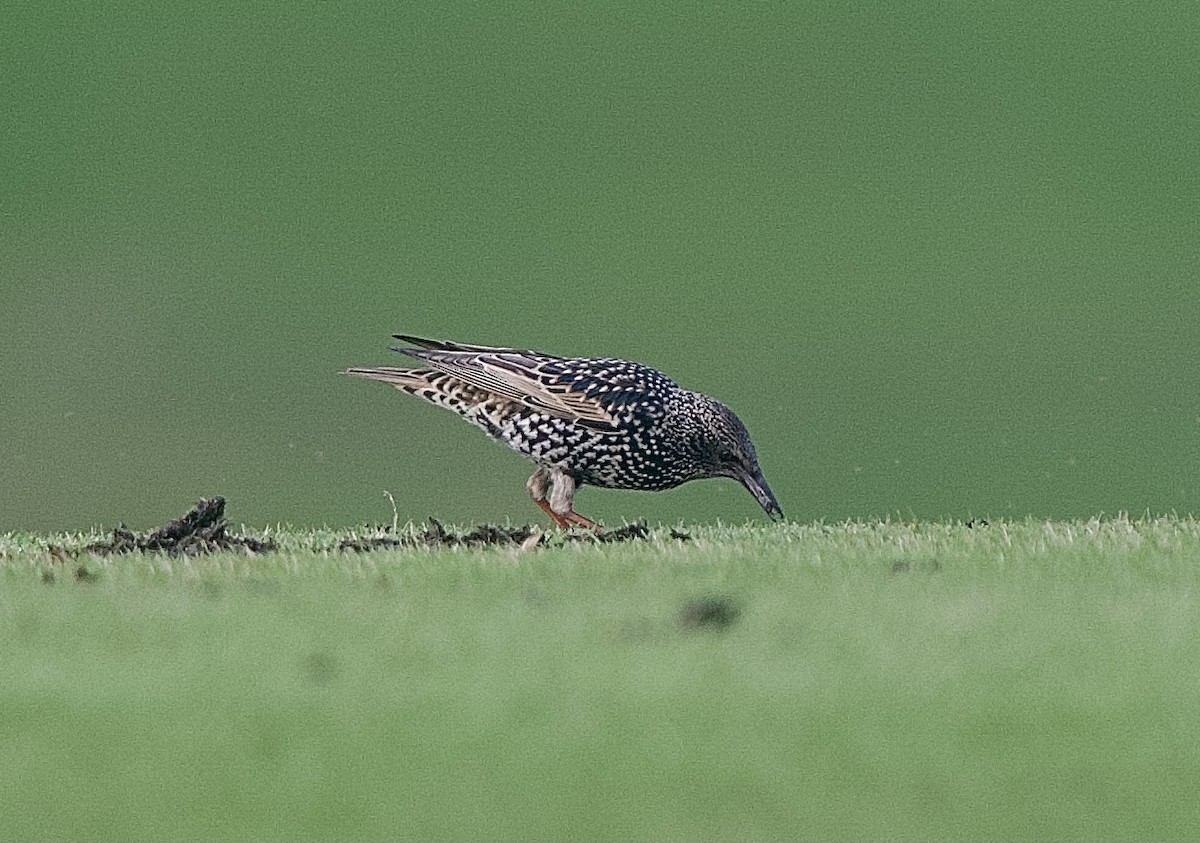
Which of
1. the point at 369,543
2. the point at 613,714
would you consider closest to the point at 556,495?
the point at 369,543

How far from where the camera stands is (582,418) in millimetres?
15172

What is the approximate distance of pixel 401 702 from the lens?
7.97 m

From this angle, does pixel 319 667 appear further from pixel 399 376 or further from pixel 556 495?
pixel 399 376

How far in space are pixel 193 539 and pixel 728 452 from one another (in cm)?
421

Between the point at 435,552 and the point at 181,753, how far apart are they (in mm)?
4715

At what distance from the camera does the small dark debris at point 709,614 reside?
30.4 ft

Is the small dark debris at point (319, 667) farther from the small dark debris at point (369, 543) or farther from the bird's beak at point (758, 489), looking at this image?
the bird's beak at point (758, 489)

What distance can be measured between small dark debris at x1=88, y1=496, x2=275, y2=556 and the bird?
2.35 metres

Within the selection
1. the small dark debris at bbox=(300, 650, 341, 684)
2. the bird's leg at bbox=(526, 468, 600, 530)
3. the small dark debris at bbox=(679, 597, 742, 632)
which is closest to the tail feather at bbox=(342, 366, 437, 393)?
the bird's leg at bbox=(526, 468, 600, 530)

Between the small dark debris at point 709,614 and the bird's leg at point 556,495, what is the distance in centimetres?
546

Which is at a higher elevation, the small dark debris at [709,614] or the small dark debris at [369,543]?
the small dark debris at [709,614]

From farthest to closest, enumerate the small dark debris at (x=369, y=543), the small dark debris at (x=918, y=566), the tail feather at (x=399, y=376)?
the tail feather at (x=399, y=376) → the small dark debris at (x=369, y=543) → the small dark debris at (x=918, y=566)

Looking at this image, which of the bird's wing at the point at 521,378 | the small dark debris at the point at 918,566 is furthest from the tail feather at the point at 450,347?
the small dark debris at the point at 918,566

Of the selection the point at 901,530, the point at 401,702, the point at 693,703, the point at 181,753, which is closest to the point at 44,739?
the point at 181,753
